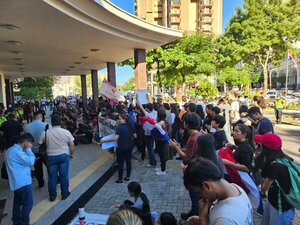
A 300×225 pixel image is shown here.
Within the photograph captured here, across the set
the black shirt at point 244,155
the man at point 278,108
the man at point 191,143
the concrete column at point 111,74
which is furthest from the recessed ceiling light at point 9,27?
the man at point 278,108

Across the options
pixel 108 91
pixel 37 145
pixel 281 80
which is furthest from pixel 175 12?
pixel 37 145

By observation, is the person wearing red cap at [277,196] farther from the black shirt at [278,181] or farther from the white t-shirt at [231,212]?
the white t-shirt at [231,212]

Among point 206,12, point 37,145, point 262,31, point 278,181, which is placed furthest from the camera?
point 206,12

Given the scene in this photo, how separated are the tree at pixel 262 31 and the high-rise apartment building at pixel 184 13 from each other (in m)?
37.3

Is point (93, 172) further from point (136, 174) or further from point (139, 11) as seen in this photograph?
point (139, 11)

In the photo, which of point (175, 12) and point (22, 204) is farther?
point (175, 12)

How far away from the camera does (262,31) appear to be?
2397 centimetres

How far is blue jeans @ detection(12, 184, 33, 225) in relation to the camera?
4121 mm

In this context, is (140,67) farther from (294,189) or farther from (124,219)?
(124,219)

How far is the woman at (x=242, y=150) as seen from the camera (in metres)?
3.90

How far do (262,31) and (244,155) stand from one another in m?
23.2

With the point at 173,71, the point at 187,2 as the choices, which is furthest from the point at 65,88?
the point at 173,71

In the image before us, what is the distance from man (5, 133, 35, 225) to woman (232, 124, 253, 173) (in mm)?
3135

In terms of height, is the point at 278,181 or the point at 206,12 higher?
the point at 206,12
